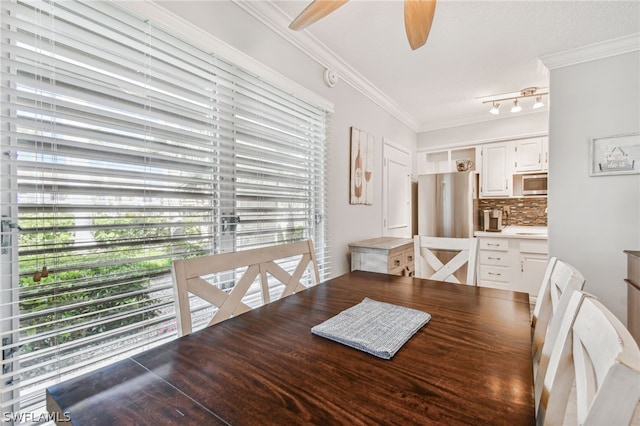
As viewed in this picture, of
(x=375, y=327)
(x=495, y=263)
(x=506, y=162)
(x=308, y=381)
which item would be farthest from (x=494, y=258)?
(x=308, y=381)

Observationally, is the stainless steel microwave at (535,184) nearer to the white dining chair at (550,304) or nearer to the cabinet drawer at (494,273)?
the cabinet drawer at (494,273)

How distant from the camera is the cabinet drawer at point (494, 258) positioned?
3.71 meters

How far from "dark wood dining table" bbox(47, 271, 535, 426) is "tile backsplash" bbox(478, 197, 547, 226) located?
382 centimetres

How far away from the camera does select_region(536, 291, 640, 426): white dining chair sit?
14.8 inches

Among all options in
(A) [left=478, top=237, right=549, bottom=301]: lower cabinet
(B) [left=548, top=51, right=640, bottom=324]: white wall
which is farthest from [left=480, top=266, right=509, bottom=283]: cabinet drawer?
(B) [left=548, top=51, right=640, bottom=324]: white wall

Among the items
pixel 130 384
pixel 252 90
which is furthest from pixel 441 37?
pixel 130 384

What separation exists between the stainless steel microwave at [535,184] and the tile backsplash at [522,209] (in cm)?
40

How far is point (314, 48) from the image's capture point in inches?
89.7

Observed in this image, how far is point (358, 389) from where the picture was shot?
24.7 inches

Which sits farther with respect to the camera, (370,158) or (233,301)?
(370,158)

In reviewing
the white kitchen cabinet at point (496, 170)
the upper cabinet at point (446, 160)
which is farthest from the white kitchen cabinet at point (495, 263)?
the upper cabinet at point (446, 160)

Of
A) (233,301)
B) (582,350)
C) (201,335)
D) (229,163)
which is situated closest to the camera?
(582,350)

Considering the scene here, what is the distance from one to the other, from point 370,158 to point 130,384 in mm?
2862

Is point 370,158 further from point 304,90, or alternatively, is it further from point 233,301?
point 233,301
